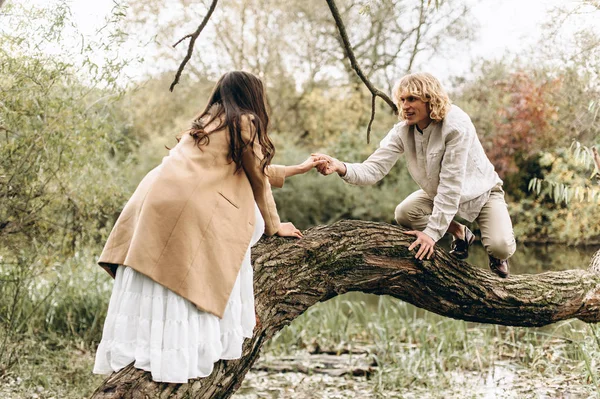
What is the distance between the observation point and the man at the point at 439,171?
10.7ft

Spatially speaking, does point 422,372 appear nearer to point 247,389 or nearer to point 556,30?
point 247,389

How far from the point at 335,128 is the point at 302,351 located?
33.3 feet

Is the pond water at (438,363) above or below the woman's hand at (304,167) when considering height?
below

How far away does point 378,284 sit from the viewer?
3.31m

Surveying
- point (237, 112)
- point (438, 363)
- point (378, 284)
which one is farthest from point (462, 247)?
point (237, 112)

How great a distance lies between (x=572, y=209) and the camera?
11836mm

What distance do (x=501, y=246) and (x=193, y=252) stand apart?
173 cm

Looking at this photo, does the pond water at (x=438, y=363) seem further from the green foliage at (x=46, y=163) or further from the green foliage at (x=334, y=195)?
the green foliage at (x=334, y=195)

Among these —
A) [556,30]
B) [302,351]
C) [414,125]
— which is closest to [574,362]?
[302,351]

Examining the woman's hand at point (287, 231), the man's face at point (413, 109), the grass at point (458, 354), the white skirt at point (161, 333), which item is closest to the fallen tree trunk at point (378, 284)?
the woman's hand at point (287, 231)

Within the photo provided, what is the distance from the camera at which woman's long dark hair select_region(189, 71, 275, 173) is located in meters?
2.66

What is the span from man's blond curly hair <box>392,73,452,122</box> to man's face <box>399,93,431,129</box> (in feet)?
0.08

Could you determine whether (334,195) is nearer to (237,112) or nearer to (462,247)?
(462,247)

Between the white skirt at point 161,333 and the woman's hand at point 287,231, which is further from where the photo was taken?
the woman's hand at point 287,231
